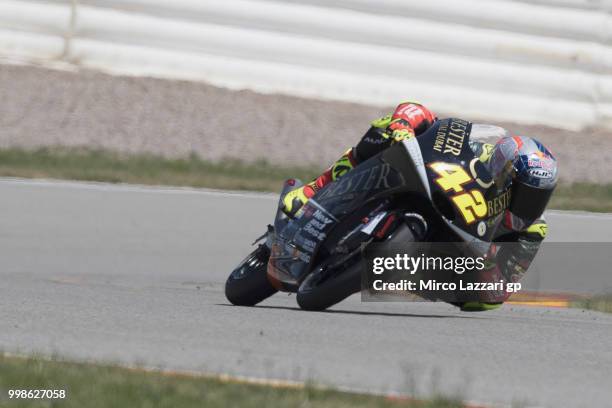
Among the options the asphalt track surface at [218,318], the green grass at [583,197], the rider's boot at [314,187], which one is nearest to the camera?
the asphalt track surface at [218,318]

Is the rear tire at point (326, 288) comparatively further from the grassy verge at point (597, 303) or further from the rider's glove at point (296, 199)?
the grassy verge at point (597, 303)

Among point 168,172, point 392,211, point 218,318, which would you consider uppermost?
point 392,211

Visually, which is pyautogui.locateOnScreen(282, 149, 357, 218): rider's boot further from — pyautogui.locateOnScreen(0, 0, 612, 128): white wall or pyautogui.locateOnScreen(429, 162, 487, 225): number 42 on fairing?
pyautogui.locateOnScreen(0, 0, 612, 128): white wall

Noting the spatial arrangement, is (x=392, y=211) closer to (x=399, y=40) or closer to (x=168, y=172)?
(x=168, y=172)

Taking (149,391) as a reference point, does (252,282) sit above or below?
below

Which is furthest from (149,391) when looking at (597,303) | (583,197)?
(583,197)

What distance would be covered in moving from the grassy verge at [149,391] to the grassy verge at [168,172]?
5868 mm

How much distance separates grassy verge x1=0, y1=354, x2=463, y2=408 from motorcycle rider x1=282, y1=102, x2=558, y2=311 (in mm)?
2231

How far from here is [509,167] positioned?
642 cm

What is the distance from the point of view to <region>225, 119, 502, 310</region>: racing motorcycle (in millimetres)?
6176

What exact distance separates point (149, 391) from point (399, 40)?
27.5 feet

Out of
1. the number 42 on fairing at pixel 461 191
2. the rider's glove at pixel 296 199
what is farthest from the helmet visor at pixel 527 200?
the rider's glove at pixel 296 199

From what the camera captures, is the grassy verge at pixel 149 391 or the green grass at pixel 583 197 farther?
the green grass at pixel 583 197

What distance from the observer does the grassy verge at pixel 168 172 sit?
34.9 feet
